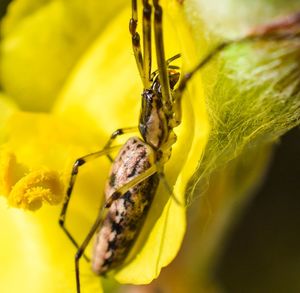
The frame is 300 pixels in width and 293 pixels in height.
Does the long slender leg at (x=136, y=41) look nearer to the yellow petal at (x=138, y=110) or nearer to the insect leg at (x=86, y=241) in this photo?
the yellow petal at (x=138, y=110)

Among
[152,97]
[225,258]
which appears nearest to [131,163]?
[152,97]

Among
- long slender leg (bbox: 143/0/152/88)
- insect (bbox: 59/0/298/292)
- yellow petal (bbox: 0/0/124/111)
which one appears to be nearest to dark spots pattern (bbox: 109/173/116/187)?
insect (bbox: 59/0/298/292)

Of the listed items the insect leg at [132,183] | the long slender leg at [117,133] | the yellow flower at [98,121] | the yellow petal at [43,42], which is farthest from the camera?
the yellow petal at [43,42]

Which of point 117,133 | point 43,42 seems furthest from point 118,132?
point 43,42

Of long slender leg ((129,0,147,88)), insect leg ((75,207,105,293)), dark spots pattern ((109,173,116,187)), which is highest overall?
long slender leg ((129,0,147,88))

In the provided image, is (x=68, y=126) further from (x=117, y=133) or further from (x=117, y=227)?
(x=117, y=227)

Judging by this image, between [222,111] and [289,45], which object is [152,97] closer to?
[222,111]

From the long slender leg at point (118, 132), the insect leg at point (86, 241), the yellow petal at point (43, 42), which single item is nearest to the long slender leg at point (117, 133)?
the long slender leg at point (118, 132)

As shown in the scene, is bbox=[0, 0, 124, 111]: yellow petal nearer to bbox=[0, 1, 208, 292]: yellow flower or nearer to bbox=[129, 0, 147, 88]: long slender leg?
bbox=[0, 1, 208, 292]: yellow flower

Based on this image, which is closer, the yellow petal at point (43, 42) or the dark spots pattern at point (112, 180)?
the dark spots pattern at point (112, 180)
